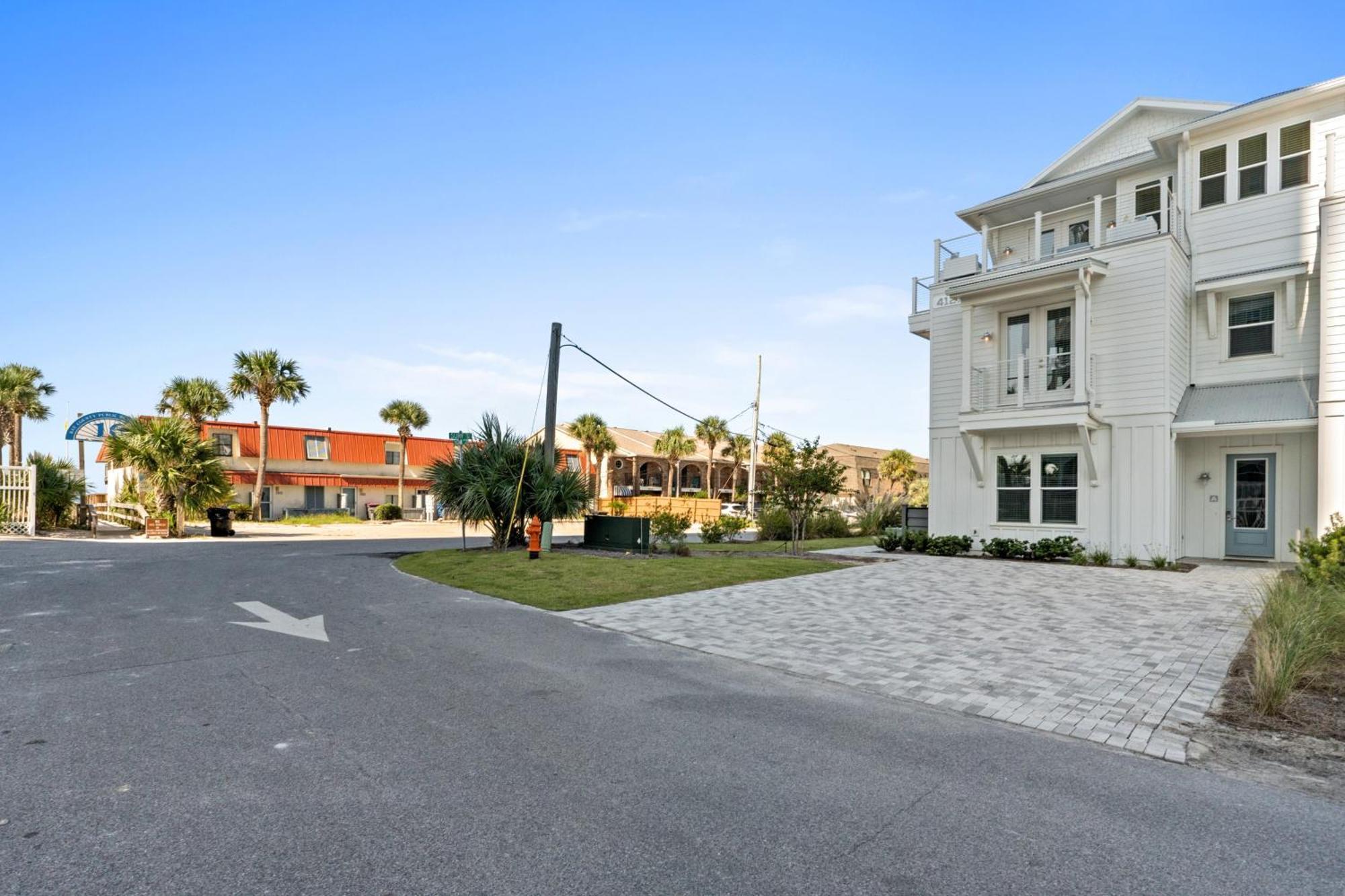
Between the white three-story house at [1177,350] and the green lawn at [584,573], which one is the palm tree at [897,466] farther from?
the green lawn at [584,573]

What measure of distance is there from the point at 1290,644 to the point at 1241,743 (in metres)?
1.54

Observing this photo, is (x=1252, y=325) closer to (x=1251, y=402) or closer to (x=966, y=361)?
(x=1251, y=402)

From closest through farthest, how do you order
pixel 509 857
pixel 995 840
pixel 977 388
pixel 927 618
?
pixel 509 857 → pixel 995 840 → pixel 927 618 → pixel 977 388

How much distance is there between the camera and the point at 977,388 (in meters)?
18.0

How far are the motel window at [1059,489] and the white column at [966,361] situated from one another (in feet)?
6.96

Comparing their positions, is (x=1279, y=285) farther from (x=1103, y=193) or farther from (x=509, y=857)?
(x=509, y=857)

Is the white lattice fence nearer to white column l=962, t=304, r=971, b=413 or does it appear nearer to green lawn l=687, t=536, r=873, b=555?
green lawn l=687, t=536, r=873, b=555

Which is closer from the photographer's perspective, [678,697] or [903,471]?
[678,697]

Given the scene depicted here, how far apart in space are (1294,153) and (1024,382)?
6.94 metres

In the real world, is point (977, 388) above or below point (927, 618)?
above

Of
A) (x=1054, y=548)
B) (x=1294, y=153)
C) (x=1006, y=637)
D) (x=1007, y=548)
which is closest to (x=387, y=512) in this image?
(x=1007, y=548)

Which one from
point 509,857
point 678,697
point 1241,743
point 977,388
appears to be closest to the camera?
point 509,857

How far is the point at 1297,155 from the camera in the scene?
50.5ft

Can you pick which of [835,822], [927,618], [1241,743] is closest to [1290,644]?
[1241,743]
